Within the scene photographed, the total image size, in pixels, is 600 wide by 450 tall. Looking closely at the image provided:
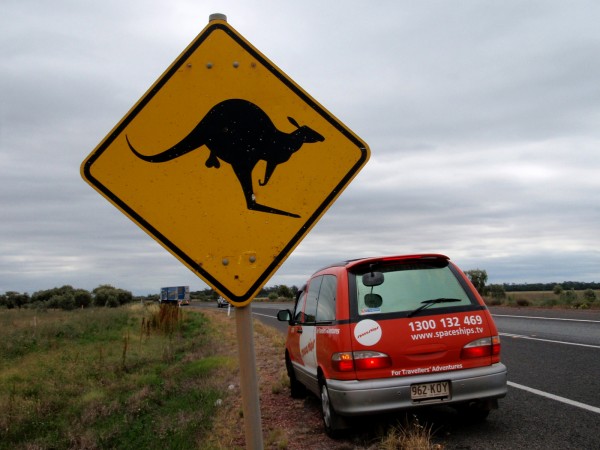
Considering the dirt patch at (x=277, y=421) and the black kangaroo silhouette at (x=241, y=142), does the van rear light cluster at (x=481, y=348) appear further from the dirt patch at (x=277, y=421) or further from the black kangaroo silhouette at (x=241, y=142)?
the black kangaroo silhouette at (x=241, y=142)

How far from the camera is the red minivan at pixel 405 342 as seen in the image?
537cm

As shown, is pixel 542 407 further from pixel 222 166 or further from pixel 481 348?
pixel 222 166

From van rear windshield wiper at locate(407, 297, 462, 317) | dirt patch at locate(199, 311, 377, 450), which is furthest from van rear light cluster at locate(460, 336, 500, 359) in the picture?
dirt patch at locate(199, 311, 377, 450)

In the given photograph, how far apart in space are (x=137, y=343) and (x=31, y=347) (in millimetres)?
3986

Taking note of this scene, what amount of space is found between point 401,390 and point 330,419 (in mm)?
853

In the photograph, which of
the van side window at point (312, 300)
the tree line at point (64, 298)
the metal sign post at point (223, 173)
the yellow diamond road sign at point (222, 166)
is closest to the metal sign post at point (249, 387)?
the metal sign post at point (223, 173)

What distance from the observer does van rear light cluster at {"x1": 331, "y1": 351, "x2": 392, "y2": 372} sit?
212 inches

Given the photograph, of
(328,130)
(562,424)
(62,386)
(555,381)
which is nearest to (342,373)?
(562,424)

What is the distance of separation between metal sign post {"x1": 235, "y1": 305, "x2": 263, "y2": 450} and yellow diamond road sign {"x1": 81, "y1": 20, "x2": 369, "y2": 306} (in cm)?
13

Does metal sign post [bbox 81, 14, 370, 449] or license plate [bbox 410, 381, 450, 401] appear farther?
license plate [bbox 410, 381, 450, 401]

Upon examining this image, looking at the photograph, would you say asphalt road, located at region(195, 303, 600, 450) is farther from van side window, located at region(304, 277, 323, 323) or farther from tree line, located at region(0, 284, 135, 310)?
tree line, located at region(0, 284, 135, 310)

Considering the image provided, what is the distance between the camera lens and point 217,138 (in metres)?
2.27

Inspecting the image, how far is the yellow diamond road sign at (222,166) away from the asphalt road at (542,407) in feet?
13.1

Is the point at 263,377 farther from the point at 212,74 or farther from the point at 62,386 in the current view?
the point at 212,74
